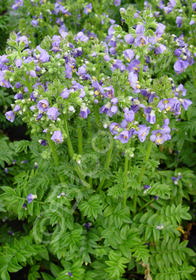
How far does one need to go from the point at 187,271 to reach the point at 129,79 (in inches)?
82.7

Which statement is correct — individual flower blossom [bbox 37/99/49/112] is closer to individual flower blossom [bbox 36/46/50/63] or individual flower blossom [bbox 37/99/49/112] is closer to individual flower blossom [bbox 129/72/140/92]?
individual flower blossom [bbox 36/46/50/63]

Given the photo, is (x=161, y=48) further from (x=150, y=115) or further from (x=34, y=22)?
(x=34, y=22)

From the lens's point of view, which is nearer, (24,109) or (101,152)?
(24,109)

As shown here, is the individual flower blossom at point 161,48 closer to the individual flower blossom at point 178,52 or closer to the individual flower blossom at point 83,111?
the individual flower blossom at point 178,52

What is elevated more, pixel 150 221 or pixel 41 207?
pixel 41 207

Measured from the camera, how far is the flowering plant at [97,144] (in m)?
1.91

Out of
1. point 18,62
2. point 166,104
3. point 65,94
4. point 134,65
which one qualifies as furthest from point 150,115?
point 18,62

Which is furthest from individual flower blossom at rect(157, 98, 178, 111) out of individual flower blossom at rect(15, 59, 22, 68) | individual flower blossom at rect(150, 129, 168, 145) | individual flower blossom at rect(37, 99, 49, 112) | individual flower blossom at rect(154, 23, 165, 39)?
individual flower blossom at rect(15, 59, 22, 68)

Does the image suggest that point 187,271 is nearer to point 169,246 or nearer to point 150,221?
point 169,246

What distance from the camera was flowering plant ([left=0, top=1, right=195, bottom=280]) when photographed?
1.91m

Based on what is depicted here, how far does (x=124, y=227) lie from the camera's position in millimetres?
2637

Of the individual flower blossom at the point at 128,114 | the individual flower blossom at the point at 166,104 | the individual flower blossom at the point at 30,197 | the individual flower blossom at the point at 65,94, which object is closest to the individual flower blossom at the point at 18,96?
the individual flower blossom at the point at 65,94

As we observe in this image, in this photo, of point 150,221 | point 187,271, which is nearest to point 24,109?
point 150,221

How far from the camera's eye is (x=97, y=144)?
2588mm
